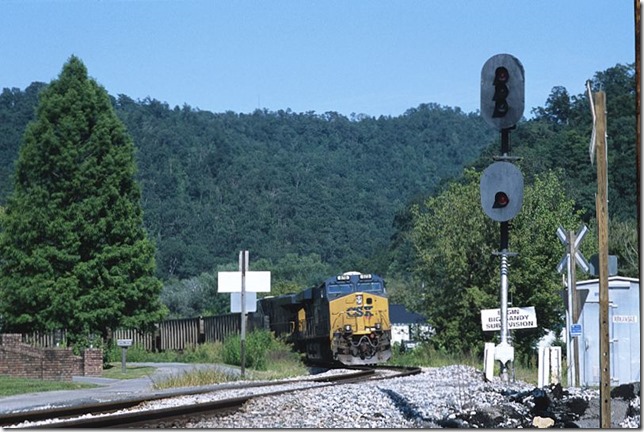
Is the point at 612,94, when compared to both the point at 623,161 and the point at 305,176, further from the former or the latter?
the point at 305,176

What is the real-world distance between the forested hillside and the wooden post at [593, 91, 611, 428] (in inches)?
3418

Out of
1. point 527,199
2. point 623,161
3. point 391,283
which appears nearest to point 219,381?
point 527,199

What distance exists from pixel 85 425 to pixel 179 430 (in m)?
1.17

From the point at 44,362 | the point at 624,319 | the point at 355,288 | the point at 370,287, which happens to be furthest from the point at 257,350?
the point at 624,319

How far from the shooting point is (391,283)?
9512 cm

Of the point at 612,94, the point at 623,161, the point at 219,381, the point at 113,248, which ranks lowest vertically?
the point at 219,381

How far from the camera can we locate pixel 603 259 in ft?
47.0

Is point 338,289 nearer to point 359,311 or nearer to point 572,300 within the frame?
point 359,311

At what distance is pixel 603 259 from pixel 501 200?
→ 2126 millimetres

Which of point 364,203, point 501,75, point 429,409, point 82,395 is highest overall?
point 364,203

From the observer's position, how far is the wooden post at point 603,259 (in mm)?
13703

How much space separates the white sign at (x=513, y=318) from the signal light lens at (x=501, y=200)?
5.97 metres

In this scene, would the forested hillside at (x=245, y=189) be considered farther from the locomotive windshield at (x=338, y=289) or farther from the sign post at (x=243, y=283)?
the sign post at (x=243, y=283)

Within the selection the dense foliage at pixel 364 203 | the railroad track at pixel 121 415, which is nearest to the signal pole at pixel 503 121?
the railroad track at pixel 121 415
